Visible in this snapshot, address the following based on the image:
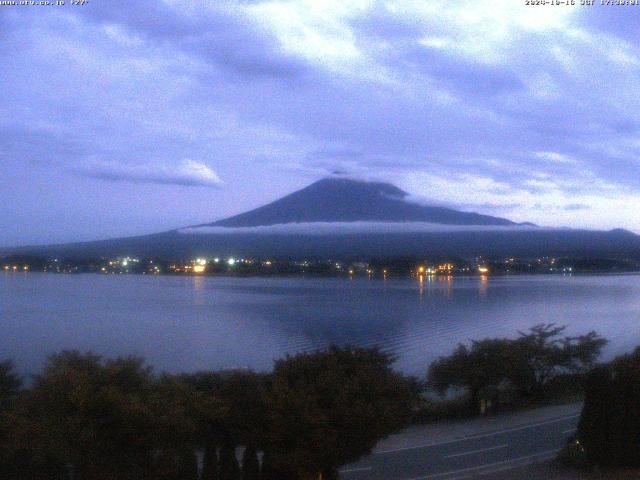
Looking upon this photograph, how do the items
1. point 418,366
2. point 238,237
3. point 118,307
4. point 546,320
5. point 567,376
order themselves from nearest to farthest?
point 567,376
point 418,366
point 546,320
point 118,307
point 238,237

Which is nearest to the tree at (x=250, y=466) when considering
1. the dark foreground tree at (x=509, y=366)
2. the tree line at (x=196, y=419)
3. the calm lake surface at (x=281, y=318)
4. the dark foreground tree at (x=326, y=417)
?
the tree line at (x=196, y=419)

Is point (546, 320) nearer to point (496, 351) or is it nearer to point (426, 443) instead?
point (496, 351)

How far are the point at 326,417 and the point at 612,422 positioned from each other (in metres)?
4.32

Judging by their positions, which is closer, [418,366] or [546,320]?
[418,366]

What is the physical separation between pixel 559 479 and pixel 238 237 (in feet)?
273

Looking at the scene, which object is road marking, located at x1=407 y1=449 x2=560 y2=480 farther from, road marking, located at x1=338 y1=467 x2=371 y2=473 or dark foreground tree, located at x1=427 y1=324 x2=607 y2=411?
dark foreground tree, located at x1=427 y1=324 x2=607 y2=411

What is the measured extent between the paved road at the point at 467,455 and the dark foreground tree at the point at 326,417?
1759 mm

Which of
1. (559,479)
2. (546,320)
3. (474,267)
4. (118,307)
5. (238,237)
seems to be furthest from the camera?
(238,237)

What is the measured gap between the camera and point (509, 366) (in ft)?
60.9

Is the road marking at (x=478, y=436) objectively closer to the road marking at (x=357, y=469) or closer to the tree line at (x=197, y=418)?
the road marking at (x=357, y=469)

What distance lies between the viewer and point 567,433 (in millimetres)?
13516

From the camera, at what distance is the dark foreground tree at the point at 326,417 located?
877cm

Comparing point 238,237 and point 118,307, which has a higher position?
point 238,237

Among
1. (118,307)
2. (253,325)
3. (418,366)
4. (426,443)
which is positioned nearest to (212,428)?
(426,443)
